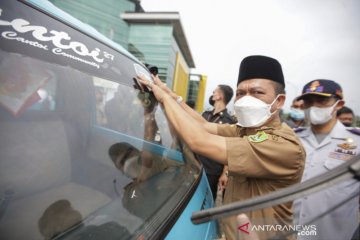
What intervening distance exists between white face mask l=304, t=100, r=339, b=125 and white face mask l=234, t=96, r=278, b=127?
100cm

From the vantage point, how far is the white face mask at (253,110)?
4.78ft

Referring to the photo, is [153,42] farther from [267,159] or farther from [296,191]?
[296,191]

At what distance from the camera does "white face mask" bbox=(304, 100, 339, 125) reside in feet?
7.10

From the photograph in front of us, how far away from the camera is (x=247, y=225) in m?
0.72

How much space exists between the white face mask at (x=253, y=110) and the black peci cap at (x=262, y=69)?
0.50ft

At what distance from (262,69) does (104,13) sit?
30656 mm

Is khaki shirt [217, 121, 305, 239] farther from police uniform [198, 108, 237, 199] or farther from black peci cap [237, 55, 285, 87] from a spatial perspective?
police uniform [198, 108, 237, 199]

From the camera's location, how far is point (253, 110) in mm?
1463

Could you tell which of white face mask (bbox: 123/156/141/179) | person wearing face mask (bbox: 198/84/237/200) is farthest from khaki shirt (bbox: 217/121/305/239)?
person wearing face mask (bbox: 198/84/237/200)

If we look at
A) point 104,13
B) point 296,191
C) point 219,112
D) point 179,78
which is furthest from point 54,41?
point 179,78

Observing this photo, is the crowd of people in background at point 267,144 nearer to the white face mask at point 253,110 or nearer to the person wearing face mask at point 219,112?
the white face mask at point 253,110

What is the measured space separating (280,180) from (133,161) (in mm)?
878

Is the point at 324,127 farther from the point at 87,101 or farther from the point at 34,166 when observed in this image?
the point at 34,166

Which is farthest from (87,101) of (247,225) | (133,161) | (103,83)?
(247,225)
